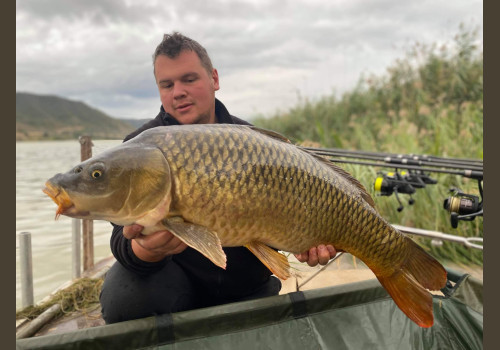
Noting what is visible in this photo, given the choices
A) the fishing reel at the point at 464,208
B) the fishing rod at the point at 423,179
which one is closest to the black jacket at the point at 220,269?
the fishing rod at the point at 423,179

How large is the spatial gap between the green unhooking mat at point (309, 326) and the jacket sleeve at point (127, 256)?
168 mm

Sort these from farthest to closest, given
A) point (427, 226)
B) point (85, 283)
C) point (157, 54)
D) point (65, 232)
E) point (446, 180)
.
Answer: point (65, 232) < point (446, 180) < point (427, 226) < point (85, 283) < point (157, 54)

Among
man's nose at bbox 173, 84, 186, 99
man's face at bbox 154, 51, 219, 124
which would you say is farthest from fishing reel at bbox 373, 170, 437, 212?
man's nose at bbox 173, 84, 186, 99

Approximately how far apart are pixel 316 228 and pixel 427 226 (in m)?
2.06

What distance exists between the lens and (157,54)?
1.32 meters

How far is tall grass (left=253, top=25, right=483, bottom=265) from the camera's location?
280cm

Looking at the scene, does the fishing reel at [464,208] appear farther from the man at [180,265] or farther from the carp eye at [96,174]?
the carp eye at [96,174]

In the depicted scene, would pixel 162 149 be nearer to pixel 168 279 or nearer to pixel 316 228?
pixel 316 228

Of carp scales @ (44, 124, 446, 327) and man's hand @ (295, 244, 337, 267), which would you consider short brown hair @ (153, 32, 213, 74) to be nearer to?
carp scales @ (44, 124, 446, 327)

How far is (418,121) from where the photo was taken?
5.65 meters

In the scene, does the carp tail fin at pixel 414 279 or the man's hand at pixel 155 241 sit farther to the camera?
the carp tail fin at pixel 414 279

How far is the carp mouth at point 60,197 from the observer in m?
0.79

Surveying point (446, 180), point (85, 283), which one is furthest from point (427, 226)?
point (85, 283)

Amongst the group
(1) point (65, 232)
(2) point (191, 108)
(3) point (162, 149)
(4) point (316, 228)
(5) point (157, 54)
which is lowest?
(1) point (65, 232)
